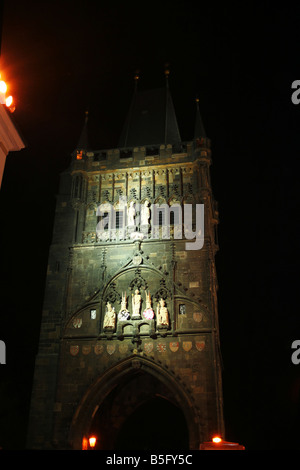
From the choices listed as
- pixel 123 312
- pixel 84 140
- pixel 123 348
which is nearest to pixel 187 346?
pixel 123 348

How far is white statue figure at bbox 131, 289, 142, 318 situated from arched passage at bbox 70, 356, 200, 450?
163cm

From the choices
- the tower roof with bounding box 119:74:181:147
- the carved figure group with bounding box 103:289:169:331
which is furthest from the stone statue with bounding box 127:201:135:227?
the tower roof with bounding box 119:74:181:147

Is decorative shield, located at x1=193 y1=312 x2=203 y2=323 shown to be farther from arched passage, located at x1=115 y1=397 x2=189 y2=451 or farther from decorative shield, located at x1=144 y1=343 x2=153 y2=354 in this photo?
arched passage, located at x1=115 y1=397 x2=189 y2=451

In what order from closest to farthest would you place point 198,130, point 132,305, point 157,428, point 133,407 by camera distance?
point 132,305
point 133,407
point 198,130
point 157,428

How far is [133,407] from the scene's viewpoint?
20.4 m

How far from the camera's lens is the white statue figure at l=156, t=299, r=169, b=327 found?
17469mm

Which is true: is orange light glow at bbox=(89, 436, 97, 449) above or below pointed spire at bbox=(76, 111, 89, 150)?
below

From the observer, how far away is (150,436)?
22.6 metres

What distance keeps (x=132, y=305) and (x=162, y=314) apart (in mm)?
1278

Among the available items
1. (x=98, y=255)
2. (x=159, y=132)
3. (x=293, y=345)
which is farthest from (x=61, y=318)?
(x=293, y=345)

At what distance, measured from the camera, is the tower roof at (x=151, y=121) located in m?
23.5

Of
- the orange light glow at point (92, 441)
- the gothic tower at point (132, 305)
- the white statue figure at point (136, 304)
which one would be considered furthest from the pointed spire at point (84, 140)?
the orange light glow at point (92, 441)

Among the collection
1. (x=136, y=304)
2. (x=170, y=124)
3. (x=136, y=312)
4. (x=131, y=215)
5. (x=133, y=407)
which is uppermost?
(x=170, y=124)

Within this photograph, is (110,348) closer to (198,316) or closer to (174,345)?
(174,345)
